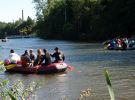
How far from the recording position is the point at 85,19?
3071 inches

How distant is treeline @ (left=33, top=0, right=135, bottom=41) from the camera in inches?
2574

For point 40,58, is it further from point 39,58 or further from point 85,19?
point 85,19

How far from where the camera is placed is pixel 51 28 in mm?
95375

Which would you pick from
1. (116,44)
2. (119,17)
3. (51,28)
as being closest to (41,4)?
(51,28)

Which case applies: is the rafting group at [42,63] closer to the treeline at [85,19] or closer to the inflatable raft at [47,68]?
the inflatable raft at [47,68]

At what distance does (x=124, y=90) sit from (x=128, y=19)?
163ft

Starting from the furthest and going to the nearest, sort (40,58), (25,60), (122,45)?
(122,45)
(25,60)
(40,58)

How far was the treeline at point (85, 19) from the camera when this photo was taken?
2574 inches

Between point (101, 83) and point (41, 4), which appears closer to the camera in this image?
point (101, 83)

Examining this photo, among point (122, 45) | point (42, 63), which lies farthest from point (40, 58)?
point (122, 45)

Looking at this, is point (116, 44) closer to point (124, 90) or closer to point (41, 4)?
point (124, 90)

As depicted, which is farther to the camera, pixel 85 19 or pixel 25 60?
pixel 85 19

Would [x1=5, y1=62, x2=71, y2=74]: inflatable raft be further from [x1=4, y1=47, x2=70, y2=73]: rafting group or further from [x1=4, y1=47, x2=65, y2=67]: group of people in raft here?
[x1=4, y1=47, x2=65, y2=67]: group of people in raft

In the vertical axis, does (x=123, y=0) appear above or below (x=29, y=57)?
above
